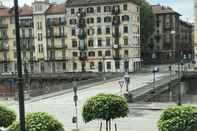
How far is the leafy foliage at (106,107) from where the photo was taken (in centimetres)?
1972

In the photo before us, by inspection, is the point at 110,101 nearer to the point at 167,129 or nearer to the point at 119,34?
the point at 167,129

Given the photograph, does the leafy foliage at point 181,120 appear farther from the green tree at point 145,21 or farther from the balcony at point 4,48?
the green tree at point 145,21

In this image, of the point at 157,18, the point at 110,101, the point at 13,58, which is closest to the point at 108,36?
the point at 13,58

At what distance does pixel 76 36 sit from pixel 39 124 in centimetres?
9101

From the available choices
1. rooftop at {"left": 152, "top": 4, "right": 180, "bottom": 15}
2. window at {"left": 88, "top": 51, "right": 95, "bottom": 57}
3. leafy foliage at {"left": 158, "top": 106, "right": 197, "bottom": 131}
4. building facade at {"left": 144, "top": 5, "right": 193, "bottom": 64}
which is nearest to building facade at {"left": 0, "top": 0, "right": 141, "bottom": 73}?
window at {"left": 88, "top": 51, "right": 95, "bottom": 57}

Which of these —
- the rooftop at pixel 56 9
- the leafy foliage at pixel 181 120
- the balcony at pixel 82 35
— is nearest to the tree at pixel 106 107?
the leafy foliage at pixel 181 120

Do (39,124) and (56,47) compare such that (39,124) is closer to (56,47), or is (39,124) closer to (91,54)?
(91,54)

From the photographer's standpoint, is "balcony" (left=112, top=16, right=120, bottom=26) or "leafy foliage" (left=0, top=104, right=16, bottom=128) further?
"balcony" (left=112, top=16, right=120, bottom=26)

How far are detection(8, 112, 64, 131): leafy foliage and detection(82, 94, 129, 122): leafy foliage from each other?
14.2 feet

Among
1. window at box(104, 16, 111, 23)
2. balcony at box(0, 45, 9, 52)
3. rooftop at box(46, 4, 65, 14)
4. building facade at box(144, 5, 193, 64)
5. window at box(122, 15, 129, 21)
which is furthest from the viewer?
building facade at box(144, 5, 193, 64)

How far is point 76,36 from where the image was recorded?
10538 centimetres

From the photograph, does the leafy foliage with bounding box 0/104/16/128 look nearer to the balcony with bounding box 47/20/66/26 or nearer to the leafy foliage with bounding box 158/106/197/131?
the leafy foliage with bounding box 158/106/197/131

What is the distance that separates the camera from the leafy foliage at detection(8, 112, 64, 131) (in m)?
14.7

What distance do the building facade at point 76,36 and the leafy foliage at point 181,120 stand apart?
80610mm
